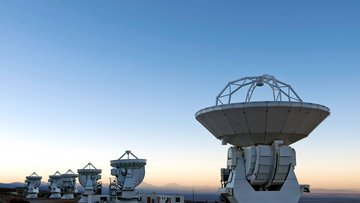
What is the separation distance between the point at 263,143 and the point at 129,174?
40.5 m

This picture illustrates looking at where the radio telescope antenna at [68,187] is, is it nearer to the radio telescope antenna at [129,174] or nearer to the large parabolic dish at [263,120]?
the radio telescope antenna at [129,174]

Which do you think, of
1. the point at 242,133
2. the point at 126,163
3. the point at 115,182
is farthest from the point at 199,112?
the point at 115,182

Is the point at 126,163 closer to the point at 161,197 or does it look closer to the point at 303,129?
the point at 161,197

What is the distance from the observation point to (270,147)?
30469 mm

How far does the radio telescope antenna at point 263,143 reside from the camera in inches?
1182

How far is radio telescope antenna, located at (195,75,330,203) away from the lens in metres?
30.0

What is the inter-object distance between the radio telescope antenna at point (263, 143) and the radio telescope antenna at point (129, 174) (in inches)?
1480

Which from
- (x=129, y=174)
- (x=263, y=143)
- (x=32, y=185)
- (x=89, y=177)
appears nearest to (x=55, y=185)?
(x=32, y=185)

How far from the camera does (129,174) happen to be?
68.7 metres

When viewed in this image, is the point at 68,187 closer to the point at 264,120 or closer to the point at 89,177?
the point at 89,177

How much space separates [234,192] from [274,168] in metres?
3.20

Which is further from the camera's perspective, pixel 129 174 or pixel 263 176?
pixel 129 174

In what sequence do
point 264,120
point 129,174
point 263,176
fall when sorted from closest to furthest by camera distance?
point 263,176
point 264,120
point 129,174

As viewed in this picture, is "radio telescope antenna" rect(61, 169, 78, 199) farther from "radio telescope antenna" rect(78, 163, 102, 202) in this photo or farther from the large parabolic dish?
the large parabolic dish
